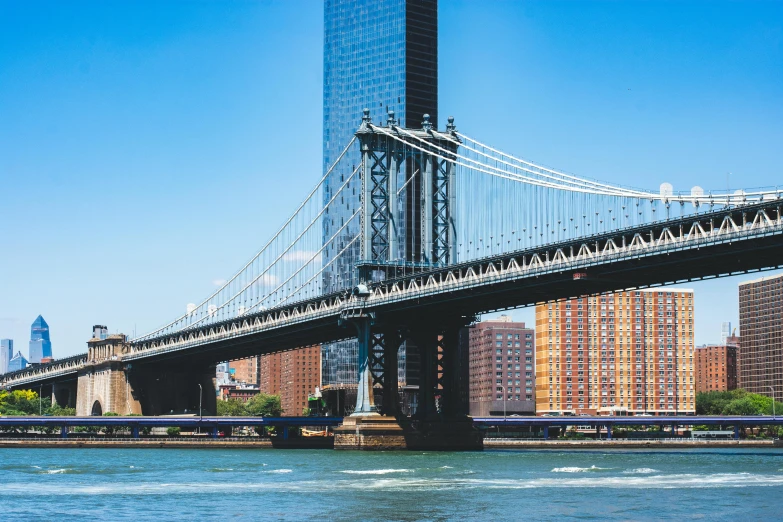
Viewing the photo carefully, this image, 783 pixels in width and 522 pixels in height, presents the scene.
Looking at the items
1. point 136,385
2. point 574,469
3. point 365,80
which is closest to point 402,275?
point 574,469

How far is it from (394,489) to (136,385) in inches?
3857

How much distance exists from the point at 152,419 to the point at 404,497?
7777cm

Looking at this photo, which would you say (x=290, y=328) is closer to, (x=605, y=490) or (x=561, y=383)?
(x=605, y=490)

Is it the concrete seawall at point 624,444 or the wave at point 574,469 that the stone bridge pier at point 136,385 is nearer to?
the concrete seawall at point 624,444

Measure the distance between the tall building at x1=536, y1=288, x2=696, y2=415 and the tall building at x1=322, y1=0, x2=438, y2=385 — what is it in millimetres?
21217

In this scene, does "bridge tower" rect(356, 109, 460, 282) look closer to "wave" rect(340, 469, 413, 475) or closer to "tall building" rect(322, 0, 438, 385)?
"wave" rect(340, 469, 413, 475)

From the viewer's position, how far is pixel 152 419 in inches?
5162

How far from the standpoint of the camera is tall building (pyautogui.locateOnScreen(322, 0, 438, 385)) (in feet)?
608

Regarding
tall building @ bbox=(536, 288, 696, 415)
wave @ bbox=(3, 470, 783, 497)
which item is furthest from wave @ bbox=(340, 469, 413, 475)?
tall building @ bbox=(536, 288, 696, 415)

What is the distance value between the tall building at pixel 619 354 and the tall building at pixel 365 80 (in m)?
21.2

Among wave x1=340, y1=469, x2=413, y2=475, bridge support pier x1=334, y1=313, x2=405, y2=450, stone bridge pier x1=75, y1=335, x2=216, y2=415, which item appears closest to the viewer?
wave x1=340, y1=469, x2=413, y2=475

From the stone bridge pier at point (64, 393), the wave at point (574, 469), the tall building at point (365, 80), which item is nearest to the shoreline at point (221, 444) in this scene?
the wave at point (574, 469)

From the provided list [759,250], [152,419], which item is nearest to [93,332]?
[152,419]

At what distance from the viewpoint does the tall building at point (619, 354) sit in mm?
191375
